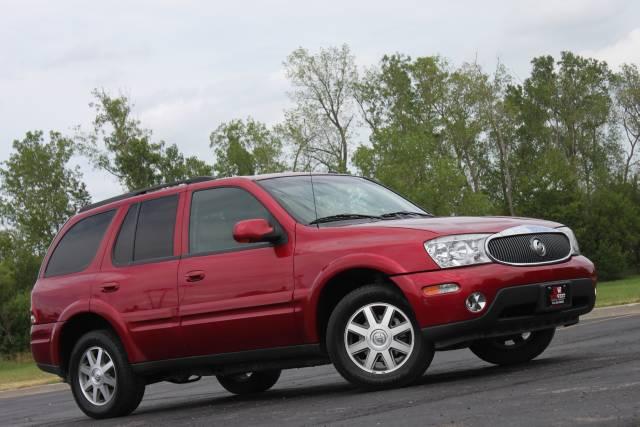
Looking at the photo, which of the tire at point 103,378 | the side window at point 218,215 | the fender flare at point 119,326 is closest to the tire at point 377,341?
the side window at point 218,215

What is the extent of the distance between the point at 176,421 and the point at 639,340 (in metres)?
4.67

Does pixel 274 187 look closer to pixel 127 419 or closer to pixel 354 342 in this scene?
pixel 354 342

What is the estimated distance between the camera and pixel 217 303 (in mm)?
8359

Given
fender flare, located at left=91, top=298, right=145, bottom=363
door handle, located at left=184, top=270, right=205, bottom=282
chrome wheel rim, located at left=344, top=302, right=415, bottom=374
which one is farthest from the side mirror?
fender flare, located at left=91, top=298, right=145, bottom=363

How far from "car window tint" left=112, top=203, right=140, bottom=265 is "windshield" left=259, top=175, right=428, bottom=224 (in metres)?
1.39

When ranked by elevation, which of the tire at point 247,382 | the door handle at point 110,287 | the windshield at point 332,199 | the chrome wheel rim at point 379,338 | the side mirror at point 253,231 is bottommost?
the tire at point 247,382

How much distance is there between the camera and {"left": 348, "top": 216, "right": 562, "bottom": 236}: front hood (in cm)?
757

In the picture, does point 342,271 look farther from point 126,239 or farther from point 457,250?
point 126,239

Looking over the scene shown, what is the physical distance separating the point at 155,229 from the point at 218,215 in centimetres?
71

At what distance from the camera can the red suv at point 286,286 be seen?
24.6ft

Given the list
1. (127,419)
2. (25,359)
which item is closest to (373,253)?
(127,419)

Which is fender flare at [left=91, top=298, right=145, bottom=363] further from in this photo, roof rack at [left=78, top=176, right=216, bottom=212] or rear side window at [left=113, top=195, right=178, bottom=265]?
roof rack at [left=78, top=176, right=216, bottom=212]

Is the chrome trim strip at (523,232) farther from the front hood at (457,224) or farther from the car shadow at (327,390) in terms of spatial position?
the car shadow at (327,390)

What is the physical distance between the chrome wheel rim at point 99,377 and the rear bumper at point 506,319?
121 inches
